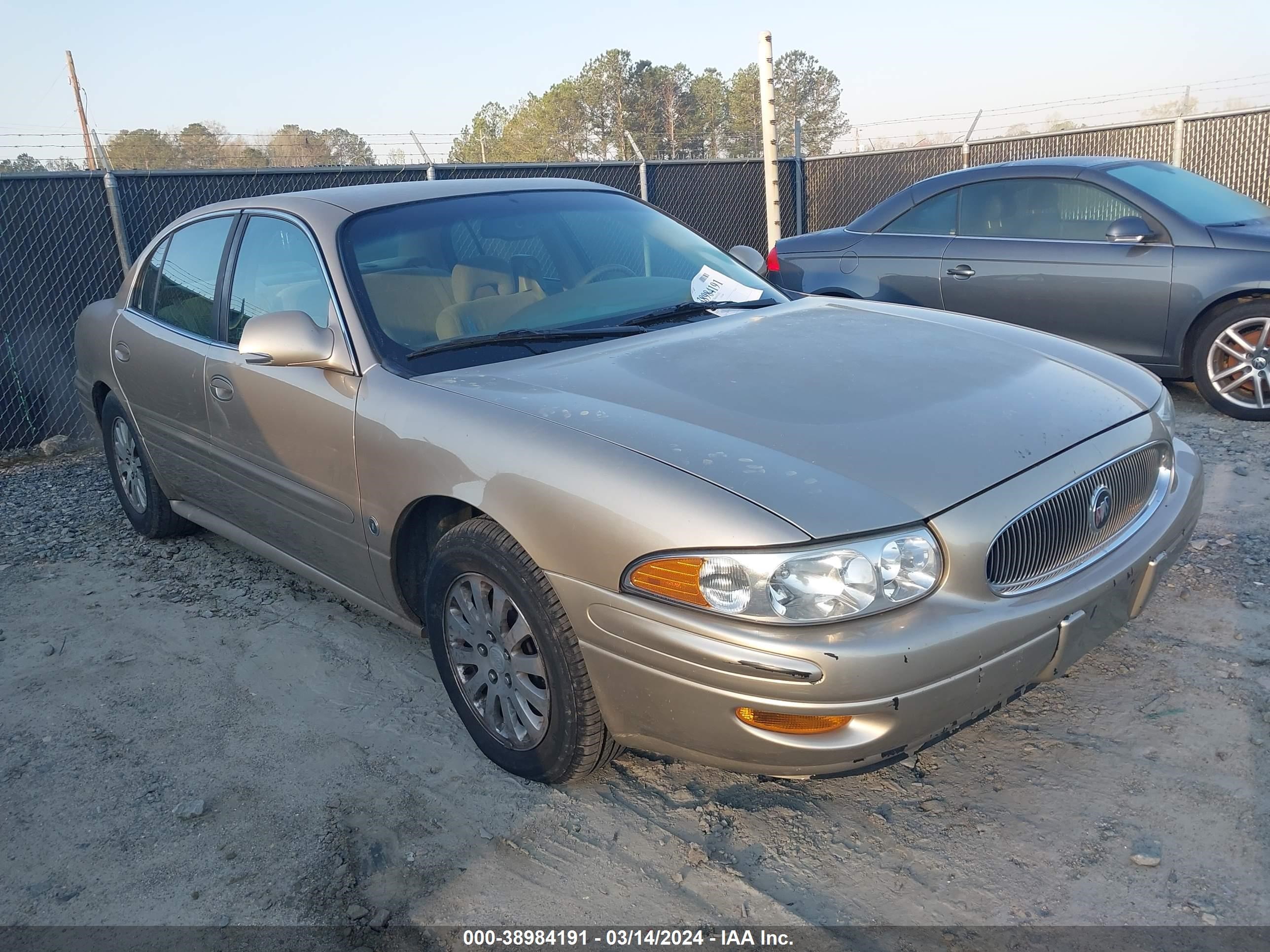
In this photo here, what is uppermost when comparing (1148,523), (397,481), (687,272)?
(687,272)

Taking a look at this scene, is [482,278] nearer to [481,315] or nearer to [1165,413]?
[481,315]

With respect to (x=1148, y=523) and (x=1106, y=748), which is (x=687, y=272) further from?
(x=1106, y=748)

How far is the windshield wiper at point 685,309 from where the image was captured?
3.44m

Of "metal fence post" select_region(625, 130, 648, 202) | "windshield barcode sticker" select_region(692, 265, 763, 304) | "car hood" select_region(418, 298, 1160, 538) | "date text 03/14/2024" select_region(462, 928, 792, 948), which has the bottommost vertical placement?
"date text 03/14/2024" select_region(462, 928, 792, 948)

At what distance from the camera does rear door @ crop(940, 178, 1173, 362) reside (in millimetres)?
5984

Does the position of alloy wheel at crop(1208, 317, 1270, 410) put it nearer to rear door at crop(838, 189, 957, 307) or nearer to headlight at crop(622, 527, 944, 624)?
rear door at crop(838, 189, 957, 307)

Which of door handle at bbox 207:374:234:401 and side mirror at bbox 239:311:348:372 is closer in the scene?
side mirror at bbox 239:311:348:372

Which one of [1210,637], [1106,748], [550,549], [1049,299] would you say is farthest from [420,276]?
[1049,299]

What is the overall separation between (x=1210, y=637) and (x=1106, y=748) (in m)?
0.84

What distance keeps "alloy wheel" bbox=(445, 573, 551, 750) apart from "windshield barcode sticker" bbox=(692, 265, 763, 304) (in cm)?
146

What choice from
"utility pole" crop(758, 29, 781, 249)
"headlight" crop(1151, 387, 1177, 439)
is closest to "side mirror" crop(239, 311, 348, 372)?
"headlight" crop(1151, 387, 1177, 439)

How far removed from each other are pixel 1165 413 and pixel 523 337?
2013 mm

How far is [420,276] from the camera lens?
11.1ft

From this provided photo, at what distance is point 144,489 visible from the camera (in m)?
4.91
